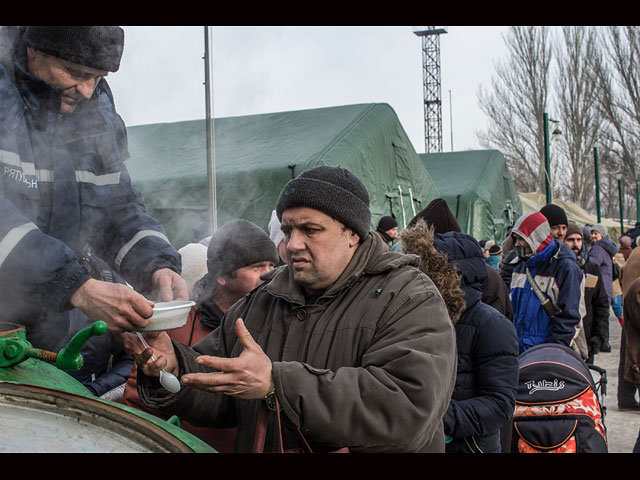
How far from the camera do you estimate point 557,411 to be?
2.87 metres

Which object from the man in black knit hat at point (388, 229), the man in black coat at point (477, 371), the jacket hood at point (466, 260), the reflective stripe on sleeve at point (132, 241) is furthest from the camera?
the man in black knit hat at point (388, 229)

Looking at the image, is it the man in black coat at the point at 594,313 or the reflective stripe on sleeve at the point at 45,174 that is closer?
the reflective stripe on sleeve at the point at 45,174

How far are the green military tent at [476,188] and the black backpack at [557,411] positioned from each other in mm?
9466

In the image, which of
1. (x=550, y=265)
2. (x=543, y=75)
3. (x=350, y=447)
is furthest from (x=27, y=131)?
(x=543, y=75)

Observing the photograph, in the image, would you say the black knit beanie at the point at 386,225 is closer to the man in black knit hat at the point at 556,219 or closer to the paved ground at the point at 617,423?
the man in black knit hat at the point at 556,219

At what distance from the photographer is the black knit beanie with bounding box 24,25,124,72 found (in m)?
1.72

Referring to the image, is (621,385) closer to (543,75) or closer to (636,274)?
(636,274)

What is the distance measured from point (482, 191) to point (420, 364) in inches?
494

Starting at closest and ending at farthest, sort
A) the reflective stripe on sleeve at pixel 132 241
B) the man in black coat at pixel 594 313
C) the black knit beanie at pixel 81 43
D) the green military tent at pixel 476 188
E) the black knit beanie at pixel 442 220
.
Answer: the black knit beanie at pixel 81 43 → the reflective stripe on sleeve at pixel 132 241 → the black knit beanie at pixel 442 220 → the man in black coat at pixel 594 313 → the green military tent at pixel 476 188

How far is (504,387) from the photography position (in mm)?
2551

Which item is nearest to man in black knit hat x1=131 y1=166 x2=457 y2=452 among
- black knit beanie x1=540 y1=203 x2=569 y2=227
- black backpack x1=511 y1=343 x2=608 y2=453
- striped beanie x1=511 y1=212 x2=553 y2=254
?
black backpack x1=511 y1=343 x2=608 y2=453

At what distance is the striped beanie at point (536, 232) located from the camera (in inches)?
165

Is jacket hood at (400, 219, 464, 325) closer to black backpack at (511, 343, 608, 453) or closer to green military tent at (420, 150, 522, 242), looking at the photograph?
black backpack at (511, 343, 608, 453)

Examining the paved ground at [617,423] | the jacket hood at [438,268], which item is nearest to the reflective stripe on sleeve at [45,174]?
the jacket hood at [438,268]
